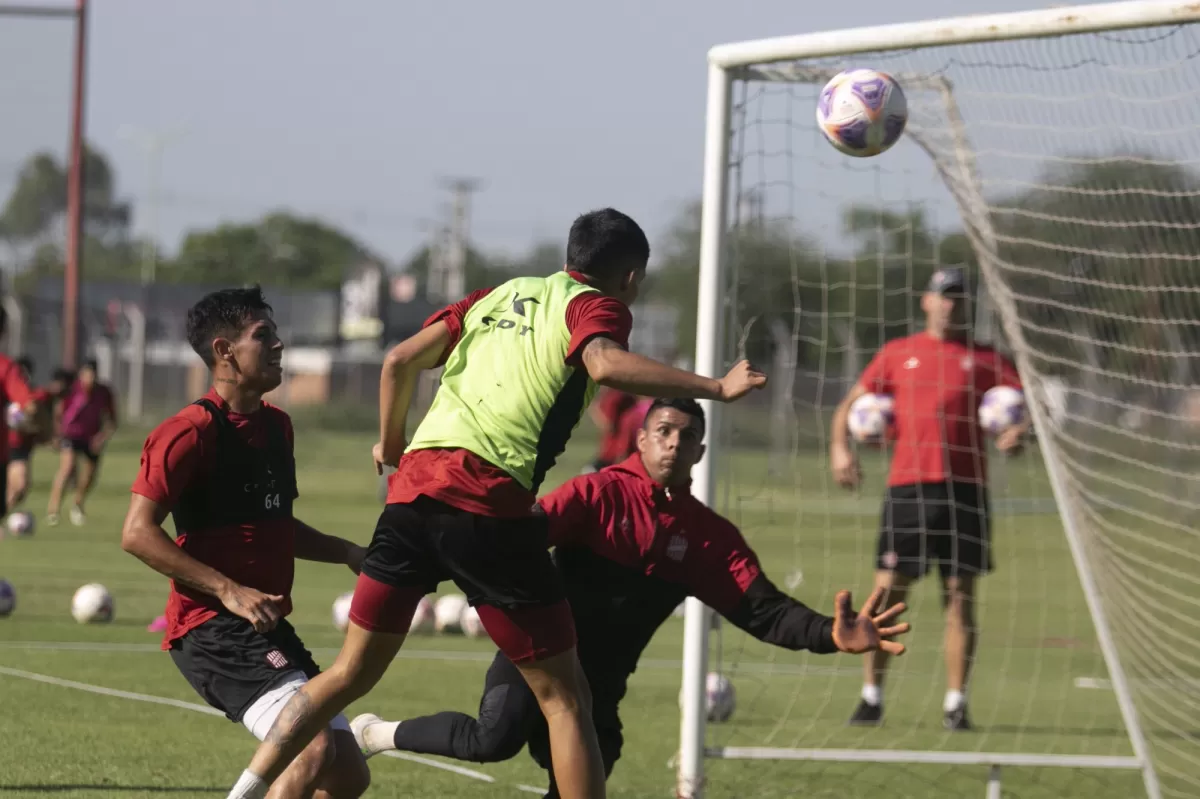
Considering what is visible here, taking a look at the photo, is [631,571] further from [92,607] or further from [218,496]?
[92,607]

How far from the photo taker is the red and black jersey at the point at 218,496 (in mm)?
4926

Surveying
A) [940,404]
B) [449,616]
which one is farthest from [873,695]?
[449,616]

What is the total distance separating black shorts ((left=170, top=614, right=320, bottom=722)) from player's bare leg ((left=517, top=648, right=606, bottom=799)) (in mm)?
680

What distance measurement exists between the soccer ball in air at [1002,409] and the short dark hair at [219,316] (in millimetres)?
4685

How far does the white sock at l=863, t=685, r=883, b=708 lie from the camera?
28.7ft

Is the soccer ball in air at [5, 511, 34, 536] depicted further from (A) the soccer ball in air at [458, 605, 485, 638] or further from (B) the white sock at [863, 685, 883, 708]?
(B) the white sock at [863, 685, 883, 708]

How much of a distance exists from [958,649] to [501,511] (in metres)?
4.63

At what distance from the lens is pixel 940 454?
9.18m

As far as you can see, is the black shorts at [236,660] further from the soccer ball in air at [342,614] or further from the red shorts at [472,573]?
the soccer ball in air at [342,614]

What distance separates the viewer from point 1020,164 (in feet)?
26.1

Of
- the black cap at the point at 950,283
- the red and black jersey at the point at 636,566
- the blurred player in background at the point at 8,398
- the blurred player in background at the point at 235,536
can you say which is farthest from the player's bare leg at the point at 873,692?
the blurred player in background at the point at 8,398

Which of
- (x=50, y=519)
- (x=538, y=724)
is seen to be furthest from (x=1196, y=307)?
(x=50, y=519)

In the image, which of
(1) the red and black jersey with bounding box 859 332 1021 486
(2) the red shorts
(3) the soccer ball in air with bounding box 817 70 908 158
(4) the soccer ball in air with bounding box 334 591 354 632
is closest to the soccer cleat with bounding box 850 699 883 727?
(1) the red and black jersey with bounding box 859 332 1021 486

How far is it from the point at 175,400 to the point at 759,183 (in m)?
45.7
